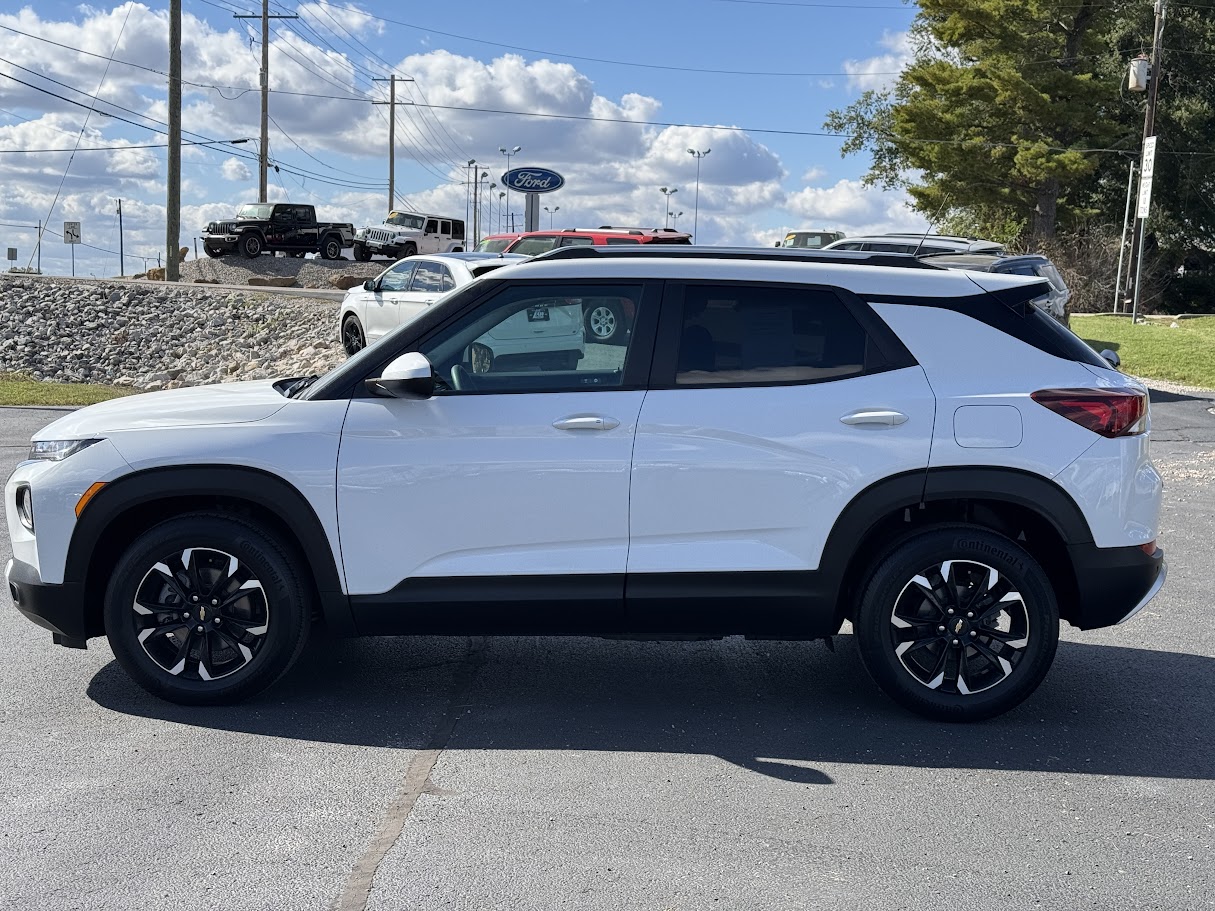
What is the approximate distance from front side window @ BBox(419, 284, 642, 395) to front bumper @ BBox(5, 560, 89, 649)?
66.5 inches

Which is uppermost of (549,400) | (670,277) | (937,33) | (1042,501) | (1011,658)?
(937,33)

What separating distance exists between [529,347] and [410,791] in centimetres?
178

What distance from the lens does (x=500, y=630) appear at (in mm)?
4961

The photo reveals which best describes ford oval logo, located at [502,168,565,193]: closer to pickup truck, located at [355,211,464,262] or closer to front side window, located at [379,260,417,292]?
pickup truck, located at [355,211,464,262]

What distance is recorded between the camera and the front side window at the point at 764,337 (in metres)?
4.93

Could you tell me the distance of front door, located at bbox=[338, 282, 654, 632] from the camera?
4824 millimetres

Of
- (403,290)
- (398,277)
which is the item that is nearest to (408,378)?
(403,290)

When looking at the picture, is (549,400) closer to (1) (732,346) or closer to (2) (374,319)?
(1) (732,346)

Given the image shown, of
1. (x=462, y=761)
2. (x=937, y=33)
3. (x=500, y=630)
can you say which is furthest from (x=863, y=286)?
(x=937, y=33)

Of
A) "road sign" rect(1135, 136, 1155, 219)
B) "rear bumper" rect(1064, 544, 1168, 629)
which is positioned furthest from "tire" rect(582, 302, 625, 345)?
"road sign" rect(1135, 136, 1155, 219)

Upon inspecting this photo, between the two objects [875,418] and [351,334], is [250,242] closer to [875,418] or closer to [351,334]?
[351,334]

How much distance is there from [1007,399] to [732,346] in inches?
43.0

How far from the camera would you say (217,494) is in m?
4.91

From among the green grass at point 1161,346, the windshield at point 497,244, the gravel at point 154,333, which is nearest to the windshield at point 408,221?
the gravel at point 154,333
